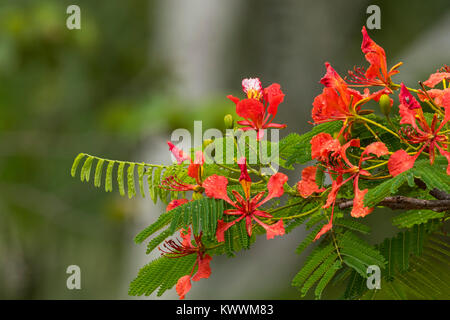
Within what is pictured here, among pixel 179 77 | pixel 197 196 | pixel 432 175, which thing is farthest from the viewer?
pixel 179 77

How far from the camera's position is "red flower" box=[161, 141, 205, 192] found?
26.0 inches

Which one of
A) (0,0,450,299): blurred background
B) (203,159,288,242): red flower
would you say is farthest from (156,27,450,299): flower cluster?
(0,0,450,299): blurred background

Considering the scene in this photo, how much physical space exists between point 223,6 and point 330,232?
116 inches

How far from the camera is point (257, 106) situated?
0.69 meters

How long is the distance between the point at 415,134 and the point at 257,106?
0.17m

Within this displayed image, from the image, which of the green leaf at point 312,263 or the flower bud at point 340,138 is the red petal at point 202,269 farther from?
the flower bud at point 340,138

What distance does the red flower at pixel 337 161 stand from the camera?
597mm

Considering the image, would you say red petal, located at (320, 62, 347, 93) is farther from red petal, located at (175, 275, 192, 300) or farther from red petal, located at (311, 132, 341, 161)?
red petal, located at (175, 275, 192, 300)

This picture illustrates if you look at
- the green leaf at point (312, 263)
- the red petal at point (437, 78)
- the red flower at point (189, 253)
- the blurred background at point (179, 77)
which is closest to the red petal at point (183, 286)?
the red flower at point (189, 253)

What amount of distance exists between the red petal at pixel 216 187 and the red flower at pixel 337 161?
3.6 inches

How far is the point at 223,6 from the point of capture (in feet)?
11.5

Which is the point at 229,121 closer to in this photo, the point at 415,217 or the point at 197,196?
the point at 197,196

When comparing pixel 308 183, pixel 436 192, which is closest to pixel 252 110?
pixel 308 183
